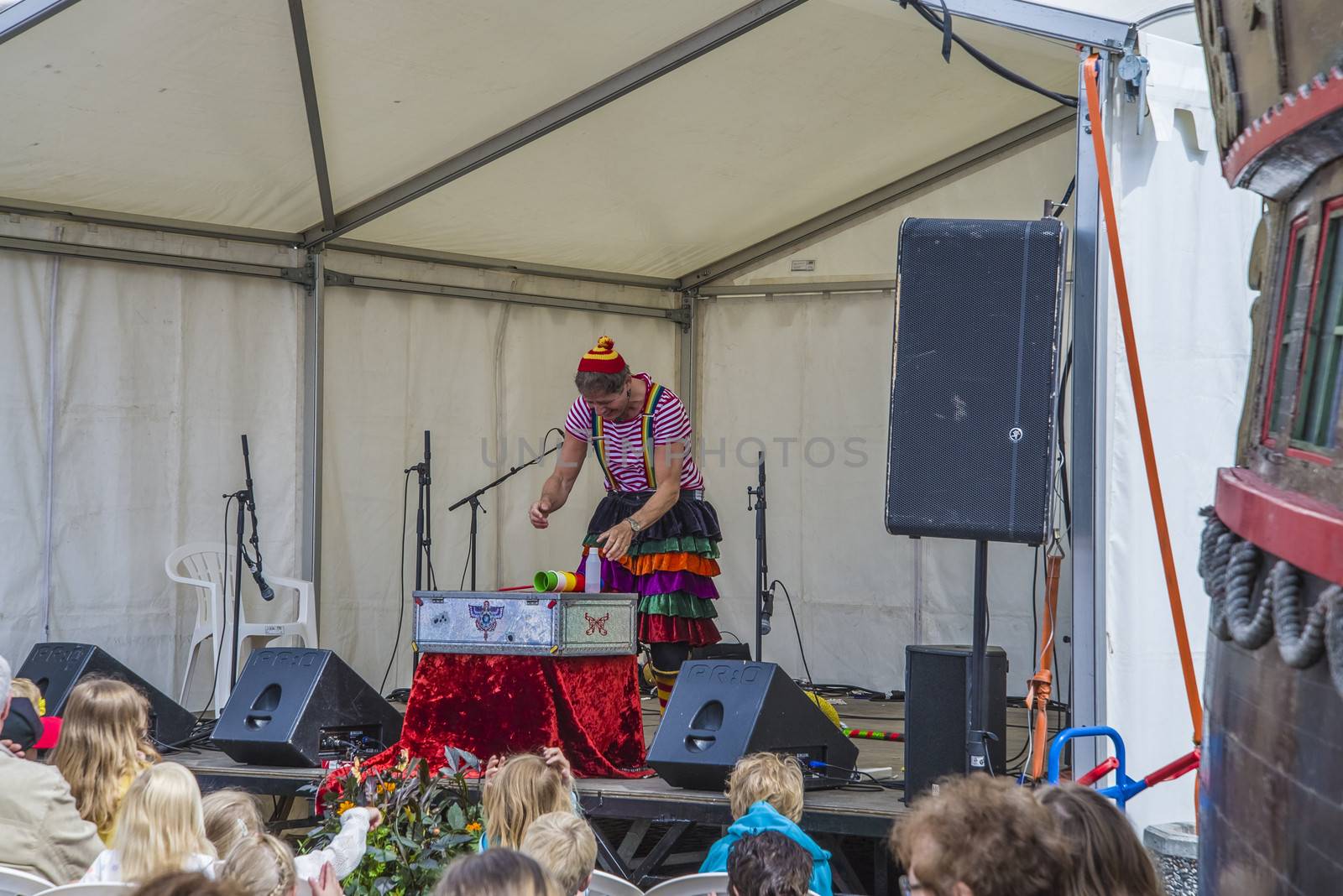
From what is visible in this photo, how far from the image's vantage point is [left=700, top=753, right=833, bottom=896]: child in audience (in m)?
2.88

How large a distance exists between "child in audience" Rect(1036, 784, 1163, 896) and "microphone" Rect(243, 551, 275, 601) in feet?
15.4

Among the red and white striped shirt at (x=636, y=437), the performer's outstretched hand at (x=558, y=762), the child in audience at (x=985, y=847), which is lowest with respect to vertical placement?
the performer's outstretched hand at (x=558, y=762)

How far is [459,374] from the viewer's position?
6906 mm

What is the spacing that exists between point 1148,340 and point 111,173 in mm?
4038

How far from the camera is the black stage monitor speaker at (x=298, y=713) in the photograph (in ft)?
14.8

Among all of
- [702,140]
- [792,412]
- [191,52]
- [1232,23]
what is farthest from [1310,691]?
[792,412]

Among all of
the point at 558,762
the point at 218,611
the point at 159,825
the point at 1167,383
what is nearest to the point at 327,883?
the point at 159,825

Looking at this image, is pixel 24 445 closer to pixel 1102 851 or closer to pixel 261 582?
pixel 261 582

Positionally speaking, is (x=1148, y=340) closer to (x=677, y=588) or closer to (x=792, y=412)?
(x=677, y=588)

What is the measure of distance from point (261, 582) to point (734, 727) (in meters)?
2.80

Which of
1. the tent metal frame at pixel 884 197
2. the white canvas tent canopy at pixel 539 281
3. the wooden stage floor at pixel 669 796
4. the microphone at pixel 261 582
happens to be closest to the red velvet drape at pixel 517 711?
the wooden stage floor at pixel 669 796

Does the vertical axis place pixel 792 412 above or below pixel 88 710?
above

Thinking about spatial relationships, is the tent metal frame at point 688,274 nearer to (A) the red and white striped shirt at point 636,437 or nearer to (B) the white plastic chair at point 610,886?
(A) the red and white striped shirt at point 636,437

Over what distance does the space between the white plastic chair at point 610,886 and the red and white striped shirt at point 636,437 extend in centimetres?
242
